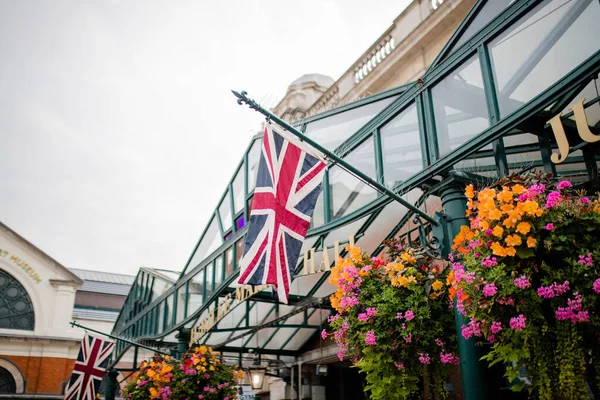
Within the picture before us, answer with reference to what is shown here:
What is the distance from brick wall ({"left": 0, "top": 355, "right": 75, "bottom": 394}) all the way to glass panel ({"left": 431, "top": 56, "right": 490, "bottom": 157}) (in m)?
29.4

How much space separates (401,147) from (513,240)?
3973mm

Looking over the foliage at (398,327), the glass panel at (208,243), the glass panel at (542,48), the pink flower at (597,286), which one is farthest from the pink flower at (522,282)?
the glass panel at (208,243)

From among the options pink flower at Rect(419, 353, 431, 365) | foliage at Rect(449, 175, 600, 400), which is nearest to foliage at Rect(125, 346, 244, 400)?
pink flower at Rect(419, 353, 431, 365)

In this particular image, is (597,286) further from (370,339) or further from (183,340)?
(183,340)

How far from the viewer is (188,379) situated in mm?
10914

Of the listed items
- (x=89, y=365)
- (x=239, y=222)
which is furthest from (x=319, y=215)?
(x=89, y=365)

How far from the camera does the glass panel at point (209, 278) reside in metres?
12.9

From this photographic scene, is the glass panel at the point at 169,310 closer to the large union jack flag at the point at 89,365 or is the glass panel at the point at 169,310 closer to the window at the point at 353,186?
the large union jack flag at the point at 89,365

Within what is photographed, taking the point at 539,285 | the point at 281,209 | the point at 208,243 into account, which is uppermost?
the point at 208,243

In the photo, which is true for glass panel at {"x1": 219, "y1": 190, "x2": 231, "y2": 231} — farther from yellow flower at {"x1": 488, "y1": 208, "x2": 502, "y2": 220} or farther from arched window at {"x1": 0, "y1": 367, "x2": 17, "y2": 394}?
arched window at {"x1": 0, "y1": 367, "x2": 17, "y2": 394}

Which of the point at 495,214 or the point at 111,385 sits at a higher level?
the point at 495,214

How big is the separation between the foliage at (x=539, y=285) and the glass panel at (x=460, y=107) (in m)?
2.35

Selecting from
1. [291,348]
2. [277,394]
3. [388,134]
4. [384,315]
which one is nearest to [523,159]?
[388,134]

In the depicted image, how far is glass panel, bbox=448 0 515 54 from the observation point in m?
6.54
